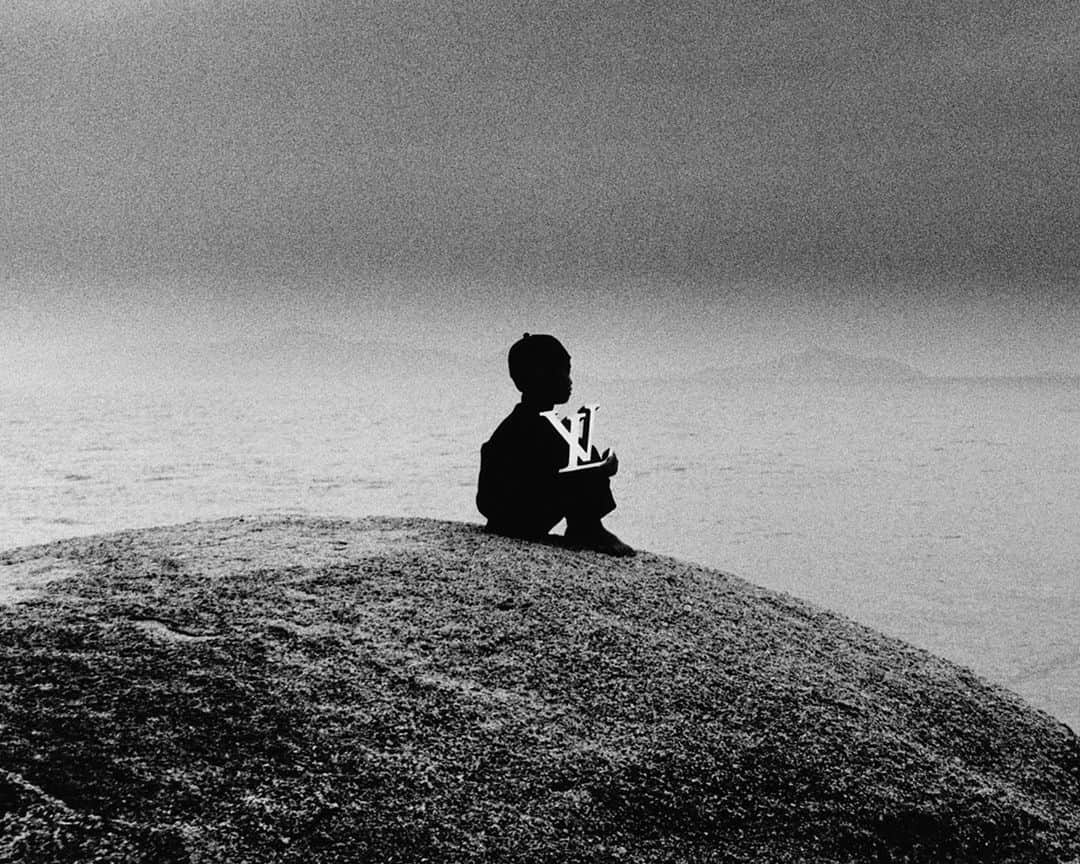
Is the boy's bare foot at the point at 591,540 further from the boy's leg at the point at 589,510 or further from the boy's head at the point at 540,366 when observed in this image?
the boy's head at the point at 540,366

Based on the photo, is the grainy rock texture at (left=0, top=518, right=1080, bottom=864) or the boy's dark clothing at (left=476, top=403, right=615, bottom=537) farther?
the boy's dark clothing at (left=476, top=403, right=615, bottom=537)

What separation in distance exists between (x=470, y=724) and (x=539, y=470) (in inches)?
71.9

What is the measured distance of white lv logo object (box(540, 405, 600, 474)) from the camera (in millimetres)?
4445

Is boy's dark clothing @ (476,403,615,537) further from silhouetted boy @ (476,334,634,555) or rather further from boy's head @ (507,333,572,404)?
→ boy's head @ (507,333,572,404)

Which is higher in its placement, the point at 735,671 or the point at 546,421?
the point at 546,421

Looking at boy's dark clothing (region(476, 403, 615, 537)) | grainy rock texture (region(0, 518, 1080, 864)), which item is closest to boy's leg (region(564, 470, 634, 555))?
boy's dark clothing (region(476, 403, 615, 537))

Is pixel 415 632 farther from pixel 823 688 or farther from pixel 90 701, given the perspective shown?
pixel 823 688

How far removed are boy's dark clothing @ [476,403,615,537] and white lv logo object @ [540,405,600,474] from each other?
4 centimetres

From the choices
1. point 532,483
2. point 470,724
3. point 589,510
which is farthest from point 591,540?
point 470,724

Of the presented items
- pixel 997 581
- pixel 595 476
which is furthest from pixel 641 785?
pixel 997 581

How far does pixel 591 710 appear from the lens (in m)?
3.06

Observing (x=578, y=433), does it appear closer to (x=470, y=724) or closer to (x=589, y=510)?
(x=589, y=510)

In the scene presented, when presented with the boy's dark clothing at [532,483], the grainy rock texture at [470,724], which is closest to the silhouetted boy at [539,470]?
the boy's dark clothing at [532,483]

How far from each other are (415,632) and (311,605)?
44cm
